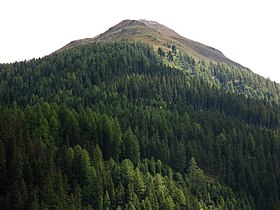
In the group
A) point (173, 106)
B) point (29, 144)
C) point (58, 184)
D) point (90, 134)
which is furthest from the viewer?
point (173, 106)

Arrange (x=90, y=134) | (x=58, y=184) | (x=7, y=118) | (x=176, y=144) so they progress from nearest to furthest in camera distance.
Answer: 1. (x=58, y=184)
2. (x=7, y=118)
3. (x=90, y=134)
4. (x=176, y=144)

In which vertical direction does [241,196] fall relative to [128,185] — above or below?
below

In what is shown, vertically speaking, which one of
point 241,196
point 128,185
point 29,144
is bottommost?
point 241,196

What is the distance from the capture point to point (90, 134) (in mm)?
117438

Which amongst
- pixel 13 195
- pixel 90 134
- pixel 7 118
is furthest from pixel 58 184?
pixel 90 134

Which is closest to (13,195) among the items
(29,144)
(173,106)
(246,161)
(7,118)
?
(29,144)

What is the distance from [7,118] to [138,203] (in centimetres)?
4025

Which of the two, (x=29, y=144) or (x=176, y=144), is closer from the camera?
(x=29, y=144)

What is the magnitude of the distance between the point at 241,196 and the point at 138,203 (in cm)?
4833

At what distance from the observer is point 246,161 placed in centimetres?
14375

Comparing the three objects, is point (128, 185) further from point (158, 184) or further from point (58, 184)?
point (58, 184)

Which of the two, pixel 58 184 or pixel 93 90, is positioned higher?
pixel 93 90

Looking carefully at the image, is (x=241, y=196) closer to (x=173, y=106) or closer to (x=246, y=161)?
(x=246, y=161)

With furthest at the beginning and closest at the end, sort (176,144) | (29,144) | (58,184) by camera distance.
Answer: (176,144), (29,144), (58,184)
